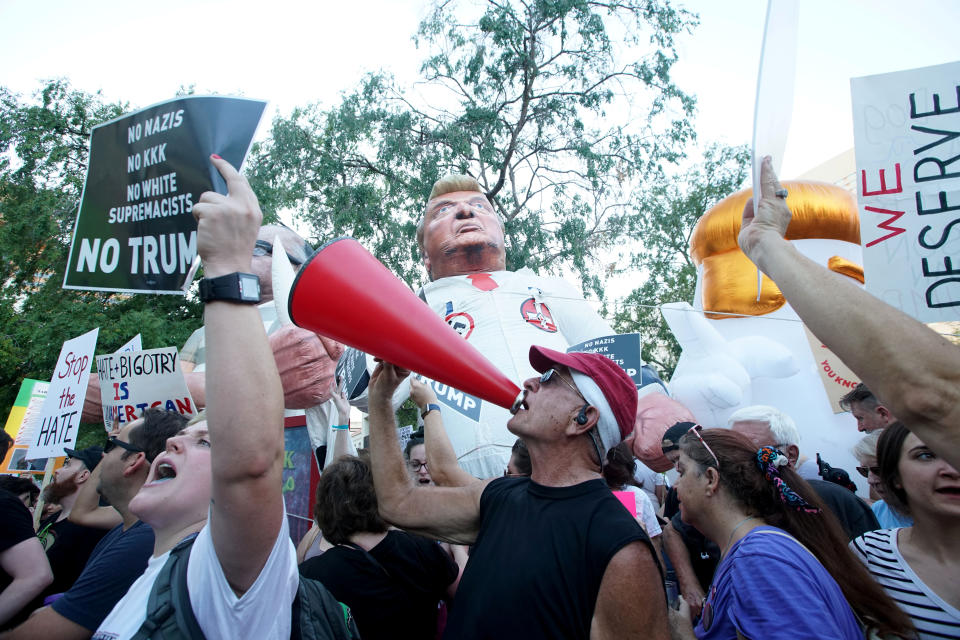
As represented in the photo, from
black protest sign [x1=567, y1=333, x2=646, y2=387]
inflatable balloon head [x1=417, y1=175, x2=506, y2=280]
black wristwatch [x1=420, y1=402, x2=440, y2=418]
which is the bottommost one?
black wristwatch [x1=420, y1=402, x2=440, y2=418]

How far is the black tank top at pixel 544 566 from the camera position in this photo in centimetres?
151

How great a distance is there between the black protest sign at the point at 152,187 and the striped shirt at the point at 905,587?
253 centimetres

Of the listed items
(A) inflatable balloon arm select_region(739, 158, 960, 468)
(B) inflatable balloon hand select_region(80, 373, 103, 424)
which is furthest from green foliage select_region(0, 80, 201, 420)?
→ (A) inflatable balloon arm select_region(739, 158, 960, 468)

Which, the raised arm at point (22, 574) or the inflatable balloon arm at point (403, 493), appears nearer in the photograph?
the inflatable balloon arm at point (403, 493)

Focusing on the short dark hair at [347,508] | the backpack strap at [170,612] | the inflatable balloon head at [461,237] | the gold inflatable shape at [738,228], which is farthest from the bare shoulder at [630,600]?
the gold inflatable shape at [738,228]

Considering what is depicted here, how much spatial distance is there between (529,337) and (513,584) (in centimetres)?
275

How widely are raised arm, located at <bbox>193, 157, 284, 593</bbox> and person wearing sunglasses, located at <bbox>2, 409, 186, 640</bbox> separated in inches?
23.2

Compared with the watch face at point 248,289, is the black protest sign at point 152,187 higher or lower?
higher

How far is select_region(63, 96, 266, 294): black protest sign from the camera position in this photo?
8.57ft

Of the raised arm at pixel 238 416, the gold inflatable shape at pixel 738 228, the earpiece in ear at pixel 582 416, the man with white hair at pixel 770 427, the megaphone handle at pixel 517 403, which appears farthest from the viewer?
the gold inflatable shape at pixel 738 228

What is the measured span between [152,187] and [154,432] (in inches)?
45.4

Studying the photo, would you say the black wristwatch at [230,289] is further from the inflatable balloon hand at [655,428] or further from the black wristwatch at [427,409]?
the inflatable balloon hand at [655,428]

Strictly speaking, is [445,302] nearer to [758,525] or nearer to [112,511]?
[112,511]

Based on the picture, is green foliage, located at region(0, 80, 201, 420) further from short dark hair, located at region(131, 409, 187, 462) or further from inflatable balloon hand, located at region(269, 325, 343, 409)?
short dark hair, located at region(131, 409, 187, 462)
